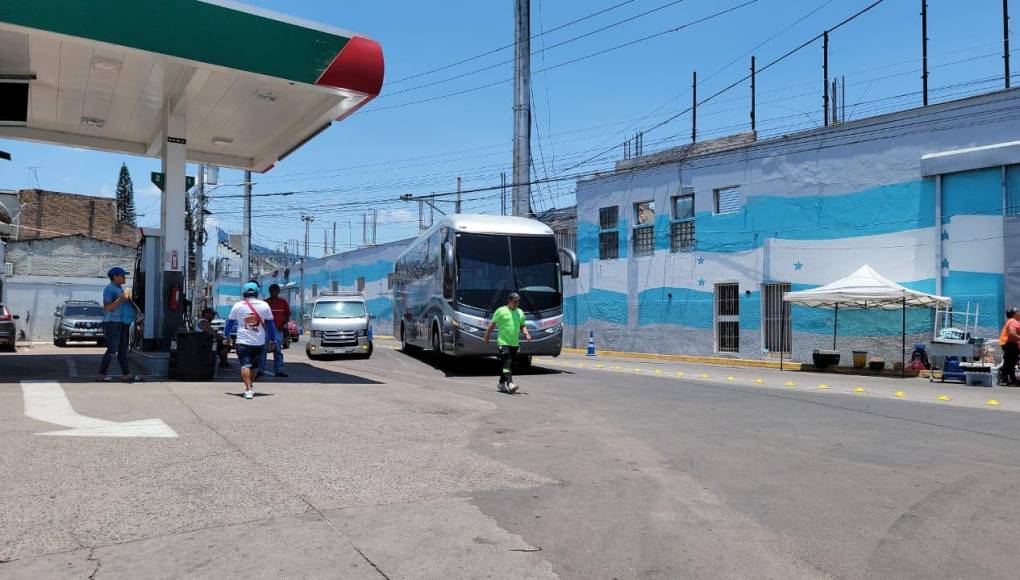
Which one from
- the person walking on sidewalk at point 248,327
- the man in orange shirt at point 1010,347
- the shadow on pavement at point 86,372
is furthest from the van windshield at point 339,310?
the man in orange shirt at point 1010,347

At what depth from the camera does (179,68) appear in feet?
40.7

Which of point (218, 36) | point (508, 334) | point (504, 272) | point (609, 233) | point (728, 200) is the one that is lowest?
point (508, 334)

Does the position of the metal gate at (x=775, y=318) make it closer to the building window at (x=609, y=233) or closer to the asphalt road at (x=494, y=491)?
the building window at (x=609, y=233)

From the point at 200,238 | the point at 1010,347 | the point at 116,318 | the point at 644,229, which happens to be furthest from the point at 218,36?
the point at 200,238

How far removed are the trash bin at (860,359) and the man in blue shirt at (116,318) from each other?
17141mm

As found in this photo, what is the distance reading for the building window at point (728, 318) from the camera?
2436 cm

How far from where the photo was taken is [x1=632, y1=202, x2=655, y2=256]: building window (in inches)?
1066

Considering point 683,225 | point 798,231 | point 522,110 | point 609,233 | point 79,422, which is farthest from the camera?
point 609,233

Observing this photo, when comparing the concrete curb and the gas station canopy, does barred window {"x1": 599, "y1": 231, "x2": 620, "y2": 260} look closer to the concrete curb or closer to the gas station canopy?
the concrete curb

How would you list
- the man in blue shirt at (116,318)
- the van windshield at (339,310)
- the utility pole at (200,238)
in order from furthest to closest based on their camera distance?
the utility pole at (200,238)
the van windshield at (339,310)
the man in blue shirt at (116,318)

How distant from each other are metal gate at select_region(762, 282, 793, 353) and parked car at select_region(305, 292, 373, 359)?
1248 cm

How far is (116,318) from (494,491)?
8102 millimetres

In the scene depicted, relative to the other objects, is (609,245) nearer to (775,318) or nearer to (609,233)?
(609,233)

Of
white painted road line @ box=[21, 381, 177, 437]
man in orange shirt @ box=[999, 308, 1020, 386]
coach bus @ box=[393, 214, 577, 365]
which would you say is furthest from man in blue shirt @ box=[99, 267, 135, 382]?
man in orange shirt @ box=[999, 308, 1020, 386]
